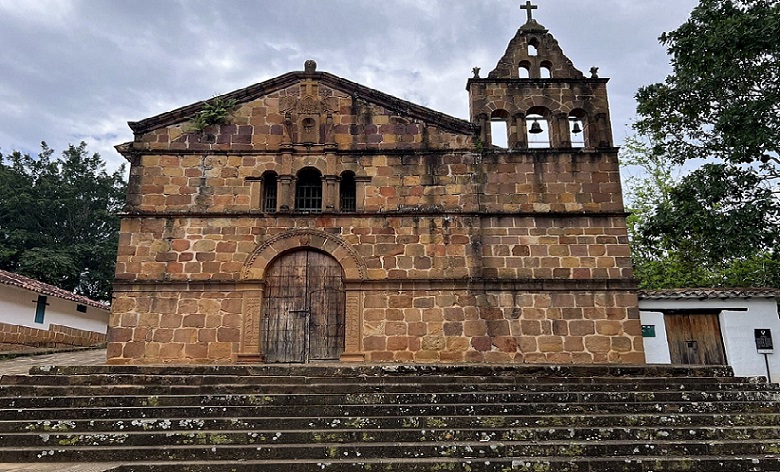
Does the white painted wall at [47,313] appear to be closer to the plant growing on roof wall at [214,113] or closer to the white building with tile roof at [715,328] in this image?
the plant growing on roof wall at [214,113]

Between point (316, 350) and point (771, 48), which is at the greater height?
point (771, 48)

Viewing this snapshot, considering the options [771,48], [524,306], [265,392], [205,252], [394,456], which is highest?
[771,48]

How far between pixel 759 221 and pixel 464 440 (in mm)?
8820

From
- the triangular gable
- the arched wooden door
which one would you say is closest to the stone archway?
the arched wooden door

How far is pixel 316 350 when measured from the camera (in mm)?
12562

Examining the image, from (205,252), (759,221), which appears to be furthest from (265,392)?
(759,221)

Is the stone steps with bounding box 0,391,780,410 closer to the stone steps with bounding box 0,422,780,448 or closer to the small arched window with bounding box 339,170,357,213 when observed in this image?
the stone steps with bounding box 0,422,780,448

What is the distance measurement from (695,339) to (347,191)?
9104 millimetres

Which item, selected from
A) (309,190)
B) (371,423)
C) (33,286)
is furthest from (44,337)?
(371,423)

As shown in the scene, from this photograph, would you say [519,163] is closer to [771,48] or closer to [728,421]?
[771,48]

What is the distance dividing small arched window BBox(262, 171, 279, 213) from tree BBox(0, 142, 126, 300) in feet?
68.2

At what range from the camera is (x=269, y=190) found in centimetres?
1381

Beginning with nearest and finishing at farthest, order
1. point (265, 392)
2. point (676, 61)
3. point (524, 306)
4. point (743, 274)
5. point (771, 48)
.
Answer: point (265, 392) < point (771, 48) < point (524, 306) < point (676, 61) < point (743, 274)

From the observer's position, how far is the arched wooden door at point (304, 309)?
41.2 ft
